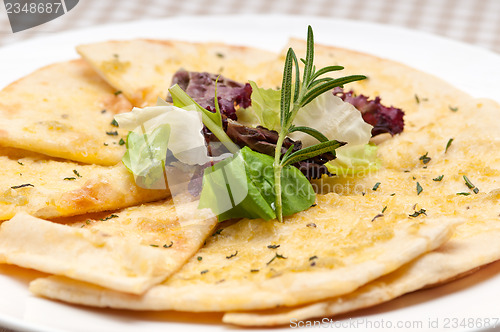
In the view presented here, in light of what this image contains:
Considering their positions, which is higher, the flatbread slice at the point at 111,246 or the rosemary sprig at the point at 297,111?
the rosemary sprig at the point at 297,111

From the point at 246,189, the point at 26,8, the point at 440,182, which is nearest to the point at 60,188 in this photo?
the point at 246,189

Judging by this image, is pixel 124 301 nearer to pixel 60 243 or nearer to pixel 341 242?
pixel 60 243

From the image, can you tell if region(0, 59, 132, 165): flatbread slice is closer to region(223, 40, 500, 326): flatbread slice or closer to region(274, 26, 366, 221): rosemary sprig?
region(274, 26, 366, 221): rosemary sprig

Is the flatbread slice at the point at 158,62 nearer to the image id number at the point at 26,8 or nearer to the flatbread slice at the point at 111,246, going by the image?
the flatbread slice at the point at 111,246

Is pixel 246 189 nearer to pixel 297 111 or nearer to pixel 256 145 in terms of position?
pixel 256 145

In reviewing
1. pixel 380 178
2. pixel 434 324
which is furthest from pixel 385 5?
pixel 434 324

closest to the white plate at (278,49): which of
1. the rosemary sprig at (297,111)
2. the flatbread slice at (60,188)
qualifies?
the flatbread slice at (60,188)
